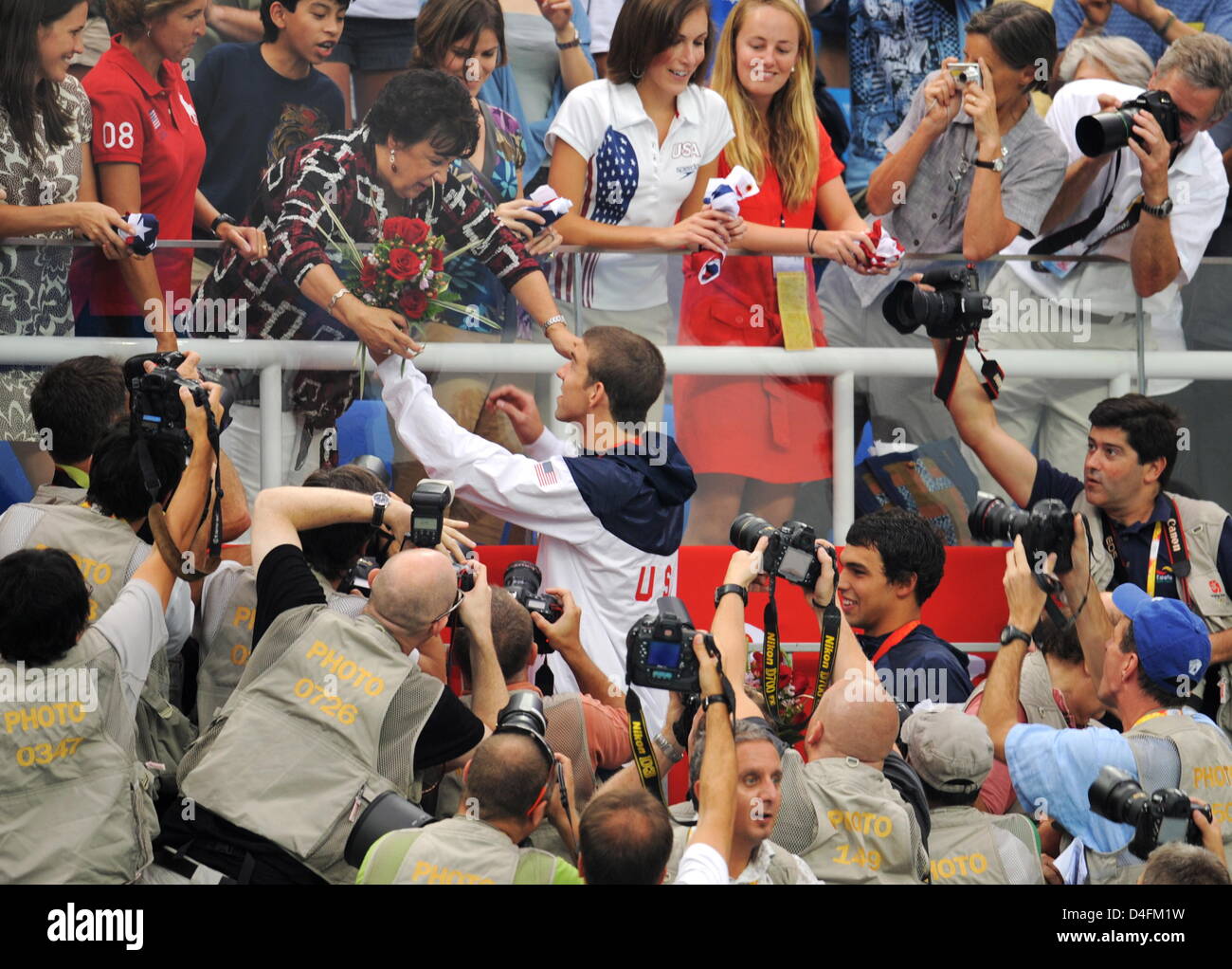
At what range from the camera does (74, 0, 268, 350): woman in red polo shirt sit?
6621 millimetres

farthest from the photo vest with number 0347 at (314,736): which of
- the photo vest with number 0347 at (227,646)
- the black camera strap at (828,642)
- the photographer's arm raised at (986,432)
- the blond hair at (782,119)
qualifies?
the blond hair at (782,119)

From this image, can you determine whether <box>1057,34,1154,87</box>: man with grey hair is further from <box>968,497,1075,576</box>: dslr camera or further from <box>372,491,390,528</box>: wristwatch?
<box>372,491,390,528</box>: wristwatch

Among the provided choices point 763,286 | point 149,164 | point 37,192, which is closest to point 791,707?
point 763,286

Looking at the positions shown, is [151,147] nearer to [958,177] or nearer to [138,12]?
[138,12]

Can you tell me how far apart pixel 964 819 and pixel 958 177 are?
286 cm

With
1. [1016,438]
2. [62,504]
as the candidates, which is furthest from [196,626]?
[1016,438]

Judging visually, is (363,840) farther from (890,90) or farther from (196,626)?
(890,90)

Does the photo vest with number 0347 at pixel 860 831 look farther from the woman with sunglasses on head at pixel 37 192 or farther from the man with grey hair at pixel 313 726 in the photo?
the woman with sunglasses on head at pixel 37 192

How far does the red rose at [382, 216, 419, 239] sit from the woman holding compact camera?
1670mm

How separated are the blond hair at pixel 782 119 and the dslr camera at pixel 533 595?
6.72ft

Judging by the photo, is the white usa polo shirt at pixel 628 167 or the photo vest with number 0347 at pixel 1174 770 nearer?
the photo vest with number 0347 at pixel 1174 770

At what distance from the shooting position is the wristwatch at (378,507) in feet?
18.1

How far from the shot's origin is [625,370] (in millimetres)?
6488
